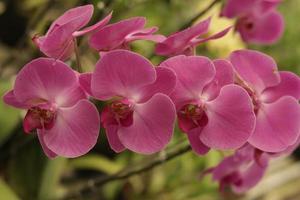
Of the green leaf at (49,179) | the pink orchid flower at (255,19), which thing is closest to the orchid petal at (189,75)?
the pink orchid flower at (255,19)

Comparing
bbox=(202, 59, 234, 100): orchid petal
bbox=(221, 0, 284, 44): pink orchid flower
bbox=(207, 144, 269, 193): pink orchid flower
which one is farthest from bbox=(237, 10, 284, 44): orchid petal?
bbox=(202, 59, 234, 100): orchid petal

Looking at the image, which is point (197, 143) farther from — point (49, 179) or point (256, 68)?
point (49, 179)

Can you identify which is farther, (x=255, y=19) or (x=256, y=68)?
(x=255, y=19)

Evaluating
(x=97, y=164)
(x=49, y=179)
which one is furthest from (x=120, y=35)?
(x=97, y=164)

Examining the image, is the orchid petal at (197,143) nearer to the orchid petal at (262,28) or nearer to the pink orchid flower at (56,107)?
the pink orchid flower at (56,107)

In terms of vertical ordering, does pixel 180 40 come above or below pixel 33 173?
above

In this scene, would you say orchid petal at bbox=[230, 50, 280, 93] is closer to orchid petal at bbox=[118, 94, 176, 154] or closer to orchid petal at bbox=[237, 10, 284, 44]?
orchid petal at bbox=[118, 94, 176, 154]
